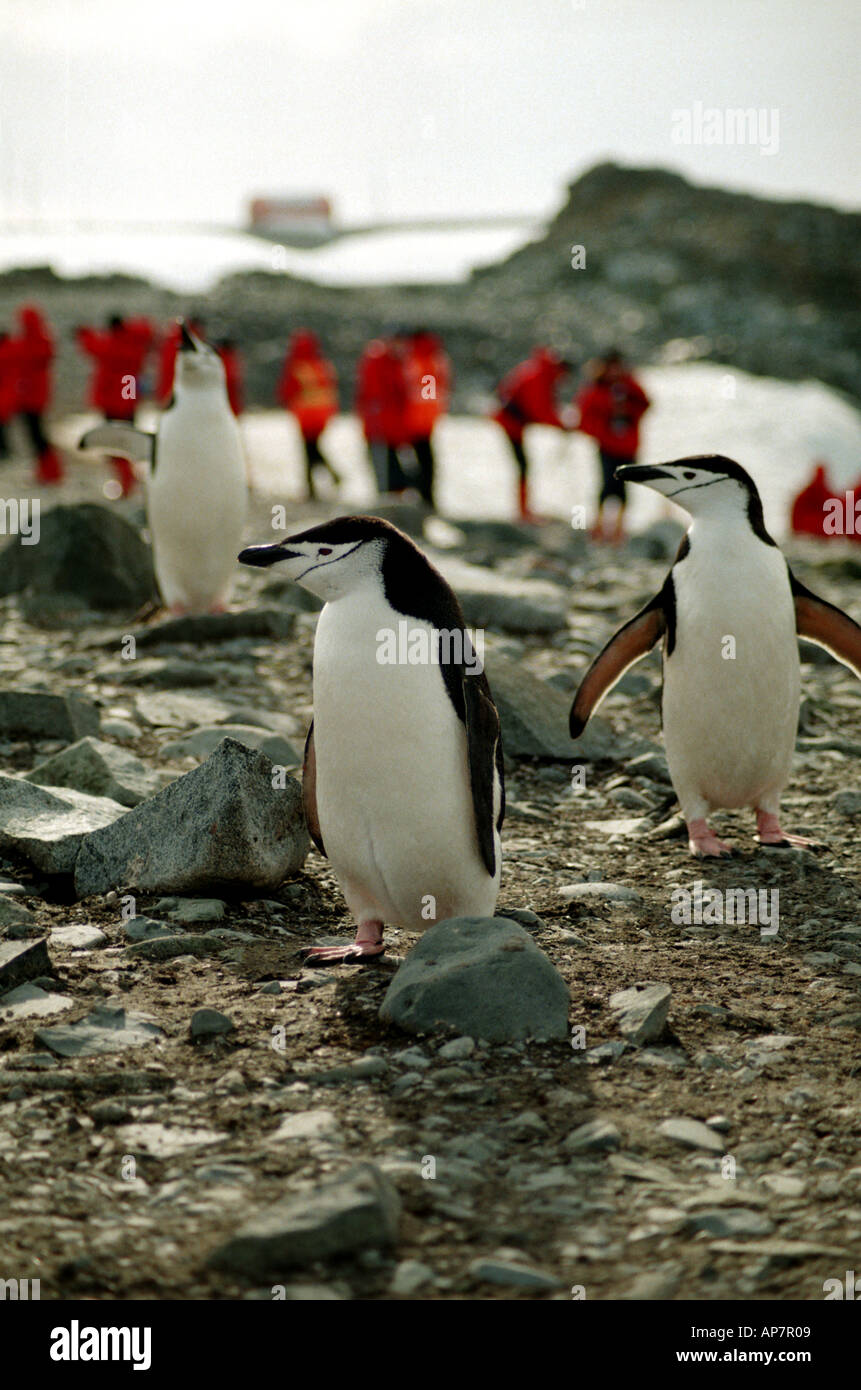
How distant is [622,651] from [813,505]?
10.2 m

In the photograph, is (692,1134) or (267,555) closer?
(692,1134)

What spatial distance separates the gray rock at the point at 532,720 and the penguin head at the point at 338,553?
6.79 ft

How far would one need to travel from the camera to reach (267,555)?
11.2ft

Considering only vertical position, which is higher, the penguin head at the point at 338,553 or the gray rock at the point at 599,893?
the penguin head at the point at 338,553

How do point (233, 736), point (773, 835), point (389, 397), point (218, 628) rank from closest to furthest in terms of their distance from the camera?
point (773, 835) < point (233, 736) < point (218, 628) < point (389, 397)

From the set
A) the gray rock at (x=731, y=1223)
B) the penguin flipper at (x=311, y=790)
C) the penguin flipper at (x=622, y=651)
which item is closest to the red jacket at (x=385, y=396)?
the penguin flipper at (x=622, y=651)

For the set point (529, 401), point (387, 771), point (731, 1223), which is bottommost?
point (731, 1223)

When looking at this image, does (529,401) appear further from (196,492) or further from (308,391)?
(196,492)

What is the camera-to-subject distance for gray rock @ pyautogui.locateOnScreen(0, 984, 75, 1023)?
312 cm

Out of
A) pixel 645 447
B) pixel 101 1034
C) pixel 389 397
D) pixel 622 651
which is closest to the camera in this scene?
pixel 101 1034

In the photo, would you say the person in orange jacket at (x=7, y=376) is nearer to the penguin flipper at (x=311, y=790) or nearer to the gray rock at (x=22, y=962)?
the penguin flipper at (x=311, y=790)

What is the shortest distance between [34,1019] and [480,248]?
5863 centimetres

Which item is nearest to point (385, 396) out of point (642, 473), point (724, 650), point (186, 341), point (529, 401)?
point (529, 401)

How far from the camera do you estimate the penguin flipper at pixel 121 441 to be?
7707 mm
